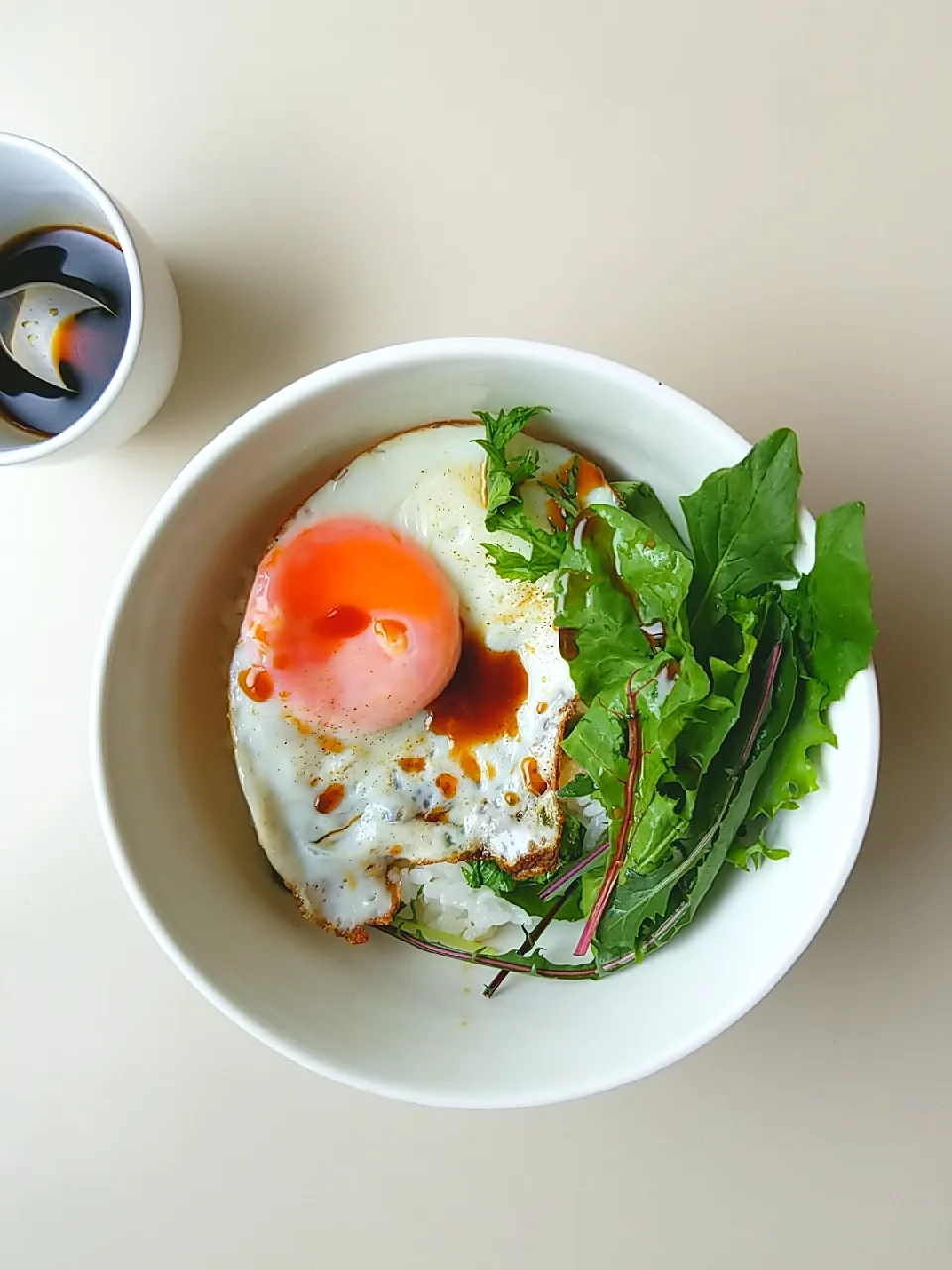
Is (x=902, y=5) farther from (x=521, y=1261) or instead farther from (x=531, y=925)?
(x=521, y=1261)

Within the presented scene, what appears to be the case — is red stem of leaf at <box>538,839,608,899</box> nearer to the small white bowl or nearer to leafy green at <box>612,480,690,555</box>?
leafy green at <box>612,480,690,555</box>

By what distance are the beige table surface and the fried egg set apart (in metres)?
0.20

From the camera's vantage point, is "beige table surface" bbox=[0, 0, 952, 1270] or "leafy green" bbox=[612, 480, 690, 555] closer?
"leafy green" bbox=[612, 480, 690, 555]

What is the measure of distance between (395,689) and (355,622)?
0.23ft

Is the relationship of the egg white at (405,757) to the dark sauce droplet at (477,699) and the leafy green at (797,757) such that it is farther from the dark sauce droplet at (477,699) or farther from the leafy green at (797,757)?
the leafy green at (797,757)

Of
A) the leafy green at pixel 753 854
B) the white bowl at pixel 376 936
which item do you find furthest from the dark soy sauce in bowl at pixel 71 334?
the leafy green at pixel 753 854

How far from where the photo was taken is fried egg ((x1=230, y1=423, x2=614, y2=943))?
1.00 metres

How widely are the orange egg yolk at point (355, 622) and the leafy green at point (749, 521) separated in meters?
0.24

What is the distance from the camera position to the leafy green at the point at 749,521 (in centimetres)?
83

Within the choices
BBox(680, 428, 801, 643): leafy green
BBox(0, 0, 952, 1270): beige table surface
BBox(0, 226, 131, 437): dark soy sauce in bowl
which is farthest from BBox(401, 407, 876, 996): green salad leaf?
BBox(0, 226, 131, 437): dark soy sauce in bowl

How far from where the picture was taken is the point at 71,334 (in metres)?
1.14

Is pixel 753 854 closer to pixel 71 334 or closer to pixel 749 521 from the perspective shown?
pixel 749 521

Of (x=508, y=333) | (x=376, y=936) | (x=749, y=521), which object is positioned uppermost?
(x=508, y=333)

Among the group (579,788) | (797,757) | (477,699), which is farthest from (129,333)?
(797,757)
